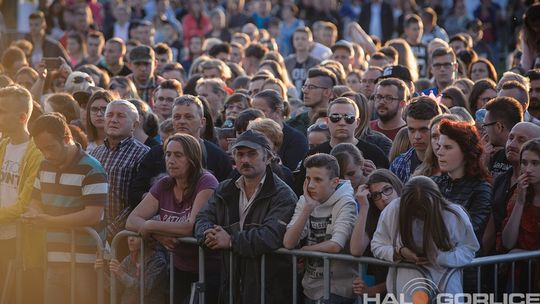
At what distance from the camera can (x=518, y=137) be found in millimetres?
9242

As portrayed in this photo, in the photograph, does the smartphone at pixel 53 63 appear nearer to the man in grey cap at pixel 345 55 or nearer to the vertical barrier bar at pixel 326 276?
the man in grey cap at pixel 345 55

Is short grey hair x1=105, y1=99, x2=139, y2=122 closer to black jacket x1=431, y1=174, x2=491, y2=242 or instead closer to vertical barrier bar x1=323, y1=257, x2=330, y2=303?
vertical barrier bar x1=323, y1=257, x2=330, y2=303

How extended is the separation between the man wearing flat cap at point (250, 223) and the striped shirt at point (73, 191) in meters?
1.13

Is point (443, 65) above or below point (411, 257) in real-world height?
above

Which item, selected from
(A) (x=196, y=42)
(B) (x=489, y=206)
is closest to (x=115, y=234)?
(B) (x=489, y=206)

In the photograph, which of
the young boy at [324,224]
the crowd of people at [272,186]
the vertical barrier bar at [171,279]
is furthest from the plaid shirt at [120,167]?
the young boy at [324,224]

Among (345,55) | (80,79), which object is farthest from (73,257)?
(345,55)

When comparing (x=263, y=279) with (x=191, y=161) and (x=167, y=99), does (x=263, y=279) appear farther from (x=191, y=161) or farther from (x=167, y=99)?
(x=167, y=99)

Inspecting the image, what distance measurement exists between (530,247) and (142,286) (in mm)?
2967

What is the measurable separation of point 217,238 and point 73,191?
1.64 meters

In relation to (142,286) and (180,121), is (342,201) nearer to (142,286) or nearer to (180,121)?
(142,286)

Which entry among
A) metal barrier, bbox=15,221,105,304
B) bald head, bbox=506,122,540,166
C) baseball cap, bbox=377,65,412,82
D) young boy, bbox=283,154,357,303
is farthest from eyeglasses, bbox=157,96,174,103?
bald head, bbox=506,122,540,166

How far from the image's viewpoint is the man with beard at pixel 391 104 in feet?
39.3

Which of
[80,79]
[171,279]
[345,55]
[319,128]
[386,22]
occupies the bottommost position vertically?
[171,279]
